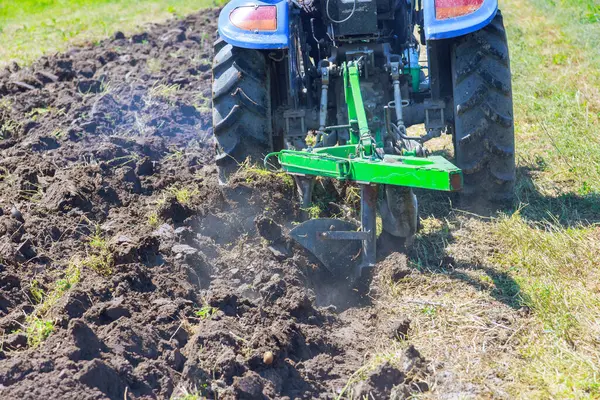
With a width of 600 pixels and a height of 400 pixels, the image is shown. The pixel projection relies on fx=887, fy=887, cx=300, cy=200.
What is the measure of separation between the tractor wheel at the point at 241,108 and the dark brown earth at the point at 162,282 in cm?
23

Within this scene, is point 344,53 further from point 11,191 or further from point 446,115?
point 11,191

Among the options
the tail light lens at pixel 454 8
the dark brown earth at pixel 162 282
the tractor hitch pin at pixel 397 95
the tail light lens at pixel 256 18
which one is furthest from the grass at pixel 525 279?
the tail light lens at pixel 256 18

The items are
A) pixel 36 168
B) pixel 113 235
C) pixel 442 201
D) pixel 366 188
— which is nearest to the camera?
pixel 366 188

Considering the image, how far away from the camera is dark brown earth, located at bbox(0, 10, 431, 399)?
4020mm

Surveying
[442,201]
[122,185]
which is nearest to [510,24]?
[442,201]

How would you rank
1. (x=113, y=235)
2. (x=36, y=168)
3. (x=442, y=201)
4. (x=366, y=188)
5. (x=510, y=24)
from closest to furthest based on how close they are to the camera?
(x=366, y=188) → (x=113, y=235) → (x=442, y=201) → (x=36, y=168) → (x=510, y=24)

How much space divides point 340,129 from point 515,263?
1.50m

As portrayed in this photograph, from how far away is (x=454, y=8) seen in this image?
18.9ft

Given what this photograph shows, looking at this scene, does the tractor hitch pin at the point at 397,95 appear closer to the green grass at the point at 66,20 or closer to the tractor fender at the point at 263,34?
the tractor fender at the point at 263,34

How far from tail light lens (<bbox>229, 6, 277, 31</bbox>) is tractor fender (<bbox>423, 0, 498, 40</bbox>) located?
1023 mm

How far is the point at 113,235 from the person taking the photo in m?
5.82

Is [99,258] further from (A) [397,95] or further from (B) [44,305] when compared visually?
(A) [397,95]

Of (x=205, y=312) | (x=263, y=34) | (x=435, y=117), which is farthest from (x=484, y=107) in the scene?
(x=205, y=312)

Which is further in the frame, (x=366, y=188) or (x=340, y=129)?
(x=340, y=129)
